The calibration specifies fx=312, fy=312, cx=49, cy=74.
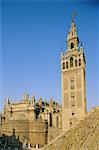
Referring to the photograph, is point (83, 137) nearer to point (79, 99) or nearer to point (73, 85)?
point (79, 99)

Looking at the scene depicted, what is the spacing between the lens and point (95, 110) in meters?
9.66

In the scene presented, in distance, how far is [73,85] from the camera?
931 inches

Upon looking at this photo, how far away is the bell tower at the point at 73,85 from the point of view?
2300 cm

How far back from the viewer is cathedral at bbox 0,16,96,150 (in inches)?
912

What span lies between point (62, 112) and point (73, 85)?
2206mm

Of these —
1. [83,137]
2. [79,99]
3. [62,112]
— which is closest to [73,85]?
[79,99]

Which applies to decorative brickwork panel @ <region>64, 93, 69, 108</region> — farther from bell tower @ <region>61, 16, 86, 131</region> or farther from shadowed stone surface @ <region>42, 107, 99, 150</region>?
shadowed stone surface @ <region>42, 107, 99, 150</region>

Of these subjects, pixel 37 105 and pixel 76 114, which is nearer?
pixel 76 114

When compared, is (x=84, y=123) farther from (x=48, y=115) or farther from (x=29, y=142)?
(x=48, y=115)

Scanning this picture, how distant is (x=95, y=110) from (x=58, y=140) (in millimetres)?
1469

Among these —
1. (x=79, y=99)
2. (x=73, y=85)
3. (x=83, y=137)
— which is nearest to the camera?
(x=83, y=137)

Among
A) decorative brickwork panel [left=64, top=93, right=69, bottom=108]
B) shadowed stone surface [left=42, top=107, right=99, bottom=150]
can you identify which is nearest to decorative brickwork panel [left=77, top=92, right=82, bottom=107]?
decorative brickwork panel [left=64, top=93, right=69, bottom=108]

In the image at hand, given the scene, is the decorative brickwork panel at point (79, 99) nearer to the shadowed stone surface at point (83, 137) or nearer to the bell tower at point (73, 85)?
the bell tower at point (73, 85)

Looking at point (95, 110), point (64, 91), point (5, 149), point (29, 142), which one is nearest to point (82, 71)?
point (64, 91)
